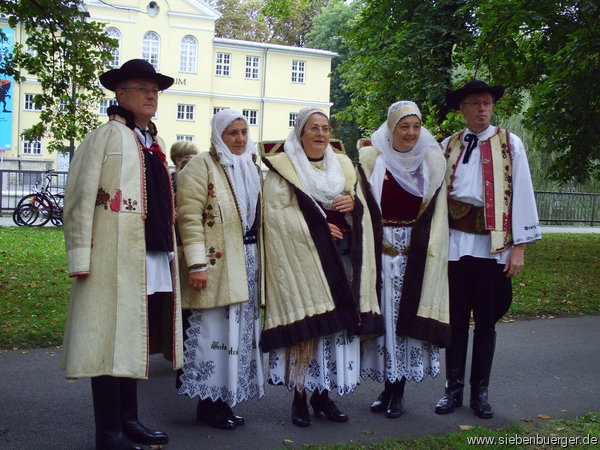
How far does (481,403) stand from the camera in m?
4.79

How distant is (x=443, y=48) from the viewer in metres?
14.7

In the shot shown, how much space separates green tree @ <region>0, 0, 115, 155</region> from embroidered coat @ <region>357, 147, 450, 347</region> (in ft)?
18.4

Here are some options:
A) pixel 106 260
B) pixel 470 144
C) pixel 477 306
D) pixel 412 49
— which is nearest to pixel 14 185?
pixel 412 49

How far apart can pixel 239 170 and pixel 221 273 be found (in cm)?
70

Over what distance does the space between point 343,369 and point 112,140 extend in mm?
2108

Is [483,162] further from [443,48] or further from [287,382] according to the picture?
[443,48]

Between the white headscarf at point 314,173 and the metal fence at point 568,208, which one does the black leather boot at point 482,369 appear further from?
the metal fence at point 568,208

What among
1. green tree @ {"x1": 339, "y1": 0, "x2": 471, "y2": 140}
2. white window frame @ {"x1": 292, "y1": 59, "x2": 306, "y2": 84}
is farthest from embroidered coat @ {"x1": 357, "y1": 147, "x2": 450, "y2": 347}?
white window frame @ {"x1": 292, "y1": 59, "x2": 306, "y2": 84}

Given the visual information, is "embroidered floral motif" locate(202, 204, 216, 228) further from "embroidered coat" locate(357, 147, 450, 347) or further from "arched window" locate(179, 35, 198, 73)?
"arched window" locate(179, 35, 198, 73)

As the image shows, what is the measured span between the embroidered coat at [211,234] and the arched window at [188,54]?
135 feet

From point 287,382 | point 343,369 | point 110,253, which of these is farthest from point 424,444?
point 110,253

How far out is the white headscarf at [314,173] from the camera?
4398 millimetres

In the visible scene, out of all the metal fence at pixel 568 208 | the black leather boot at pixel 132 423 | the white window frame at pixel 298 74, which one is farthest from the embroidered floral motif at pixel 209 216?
the white window frame at pixel 298 74

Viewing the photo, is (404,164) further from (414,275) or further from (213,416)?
(213,416)
